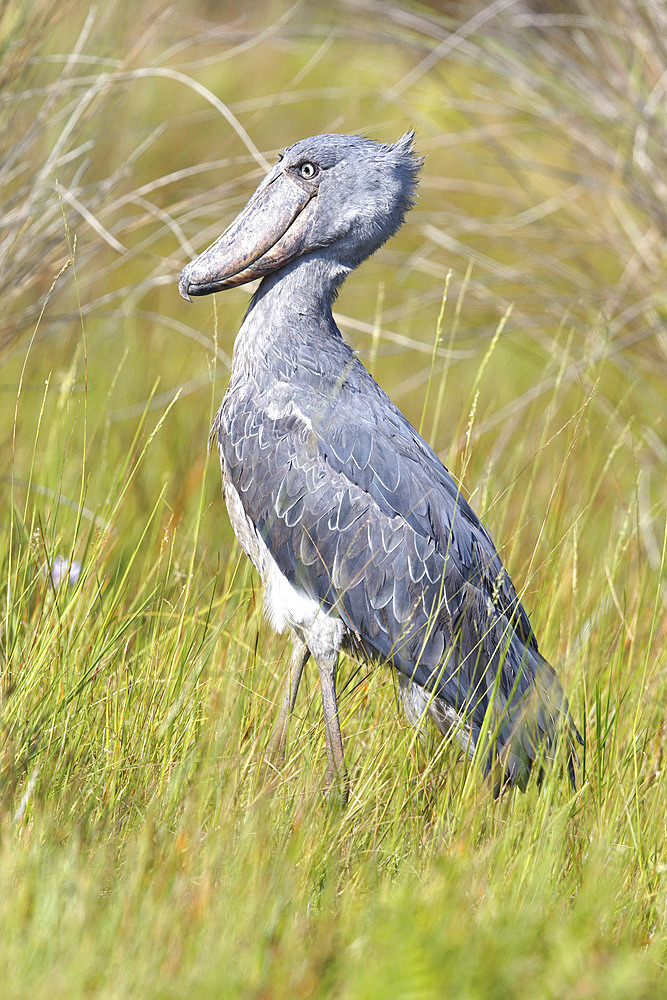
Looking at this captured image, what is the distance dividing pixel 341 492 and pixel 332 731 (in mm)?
698

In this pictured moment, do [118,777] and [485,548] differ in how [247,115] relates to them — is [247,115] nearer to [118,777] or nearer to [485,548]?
[485,548]

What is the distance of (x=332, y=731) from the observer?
2.90 meters

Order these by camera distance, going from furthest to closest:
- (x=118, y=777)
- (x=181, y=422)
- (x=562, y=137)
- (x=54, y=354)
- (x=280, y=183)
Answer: (x=54, y=354)
(x=181, y=422)
(x=562, y=137)
(x=280, y=183)
(x=118, y=777)

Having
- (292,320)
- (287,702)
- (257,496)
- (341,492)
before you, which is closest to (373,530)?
(341,492)

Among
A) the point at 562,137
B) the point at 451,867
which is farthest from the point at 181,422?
the point at 451,867

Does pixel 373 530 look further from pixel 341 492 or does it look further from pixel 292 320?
pixel 292 320

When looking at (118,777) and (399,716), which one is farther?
(399,716)

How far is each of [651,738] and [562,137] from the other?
9.96ft

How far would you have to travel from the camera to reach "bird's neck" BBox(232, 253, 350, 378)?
3301 millimetres

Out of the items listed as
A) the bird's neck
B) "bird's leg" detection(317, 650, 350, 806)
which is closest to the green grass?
"bird's leg" detection(317, 650, 350, 806)

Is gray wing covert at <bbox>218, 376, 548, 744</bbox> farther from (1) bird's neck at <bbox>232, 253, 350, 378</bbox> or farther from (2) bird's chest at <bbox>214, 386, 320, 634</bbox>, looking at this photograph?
(1) bird's neck at <bbox>232, 253, 350, 378</bbox>

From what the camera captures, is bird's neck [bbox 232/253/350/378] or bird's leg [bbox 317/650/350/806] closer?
bird's leg [bbox 317/650/350/806]

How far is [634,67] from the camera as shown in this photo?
449 cm

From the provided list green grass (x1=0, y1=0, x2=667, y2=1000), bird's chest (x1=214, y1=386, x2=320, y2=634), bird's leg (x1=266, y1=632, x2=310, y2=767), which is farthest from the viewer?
bird's chest (x1=214, y1=386, x2=320, y2=634)
